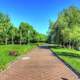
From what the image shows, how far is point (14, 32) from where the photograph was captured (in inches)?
4215

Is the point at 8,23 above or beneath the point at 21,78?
above

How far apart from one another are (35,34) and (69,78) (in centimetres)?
11883

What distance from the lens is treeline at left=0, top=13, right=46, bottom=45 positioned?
88394 millimetres

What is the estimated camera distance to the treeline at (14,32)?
88394 millimetres

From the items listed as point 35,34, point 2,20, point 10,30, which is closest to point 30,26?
point 35,34

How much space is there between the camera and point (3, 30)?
8600 centimetres

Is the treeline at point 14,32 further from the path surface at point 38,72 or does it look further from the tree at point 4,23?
the path surface at point 38,72

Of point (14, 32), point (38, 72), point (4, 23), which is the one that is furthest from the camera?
point (14, 32)

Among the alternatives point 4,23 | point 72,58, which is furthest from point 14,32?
point 72,58

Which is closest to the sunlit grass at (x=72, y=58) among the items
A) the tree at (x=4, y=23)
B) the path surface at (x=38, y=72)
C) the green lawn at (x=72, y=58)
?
the green lawn at (x=72, y=58)

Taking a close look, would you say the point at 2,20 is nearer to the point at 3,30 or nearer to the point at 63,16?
the point at 3,30

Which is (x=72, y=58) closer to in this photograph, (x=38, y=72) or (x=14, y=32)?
(x=38, y=72)

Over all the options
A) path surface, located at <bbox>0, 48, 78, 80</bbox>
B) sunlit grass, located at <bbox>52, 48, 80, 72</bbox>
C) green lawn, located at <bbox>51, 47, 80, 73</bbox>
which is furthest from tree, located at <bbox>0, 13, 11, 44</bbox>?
path surface, located at <bbox>0, 48, 78, 80</bbox>

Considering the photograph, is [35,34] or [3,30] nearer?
[3,30]
